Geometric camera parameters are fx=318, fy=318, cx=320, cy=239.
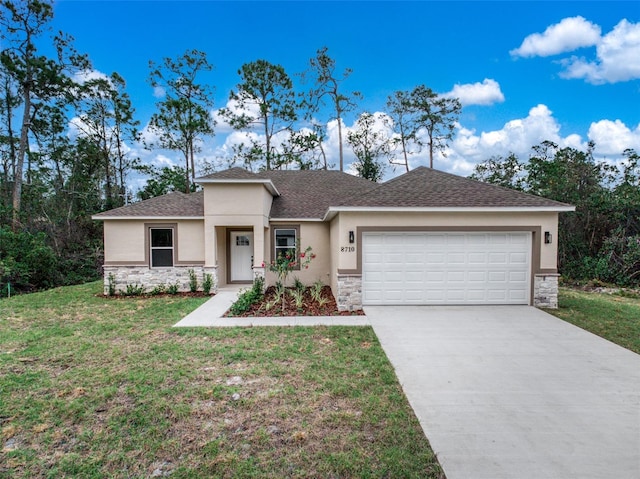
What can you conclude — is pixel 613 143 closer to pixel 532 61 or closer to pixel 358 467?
pixel 532 61

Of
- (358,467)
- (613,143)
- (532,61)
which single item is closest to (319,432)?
(358,467)

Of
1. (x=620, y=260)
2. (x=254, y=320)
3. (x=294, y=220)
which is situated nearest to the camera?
(x=254, y=320)

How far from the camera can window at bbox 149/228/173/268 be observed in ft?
39.8

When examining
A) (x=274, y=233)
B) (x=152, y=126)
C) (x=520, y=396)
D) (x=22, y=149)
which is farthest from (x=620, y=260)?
(x=22, y=149)

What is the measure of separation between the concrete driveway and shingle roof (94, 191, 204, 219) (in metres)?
Result: 8.64

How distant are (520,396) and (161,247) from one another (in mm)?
11923

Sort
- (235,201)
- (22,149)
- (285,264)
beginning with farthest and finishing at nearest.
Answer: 1. (22,149)
2. (235,201)
3. (285,264)

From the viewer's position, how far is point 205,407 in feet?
12.8

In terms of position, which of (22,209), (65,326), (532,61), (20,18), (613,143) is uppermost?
(20,18)

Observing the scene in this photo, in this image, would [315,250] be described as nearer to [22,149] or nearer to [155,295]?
[155,295]

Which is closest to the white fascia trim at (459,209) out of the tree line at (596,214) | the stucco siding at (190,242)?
the stucco siding at (190,242)

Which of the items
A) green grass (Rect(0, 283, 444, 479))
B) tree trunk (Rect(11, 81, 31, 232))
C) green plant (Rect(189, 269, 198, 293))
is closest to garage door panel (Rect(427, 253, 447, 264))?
green grass (Rect(0, 283, 444, 479))

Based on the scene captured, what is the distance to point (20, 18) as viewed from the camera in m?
16.6

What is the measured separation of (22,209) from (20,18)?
10.0m
